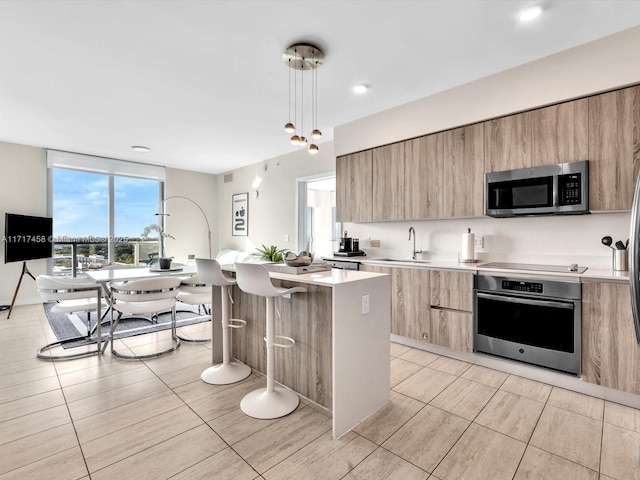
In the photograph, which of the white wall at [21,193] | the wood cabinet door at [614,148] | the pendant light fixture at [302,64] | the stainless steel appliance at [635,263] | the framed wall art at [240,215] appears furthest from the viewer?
the framed wall art at [240,215]

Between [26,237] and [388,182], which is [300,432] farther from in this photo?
[26,237]

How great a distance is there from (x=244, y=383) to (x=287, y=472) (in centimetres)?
103

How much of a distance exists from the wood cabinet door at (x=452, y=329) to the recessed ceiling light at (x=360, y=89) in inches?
91.9

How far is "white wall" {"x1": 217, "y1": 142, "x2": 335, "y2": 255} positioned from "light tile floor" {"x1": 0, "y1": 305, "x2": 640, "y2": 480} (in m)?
3.36

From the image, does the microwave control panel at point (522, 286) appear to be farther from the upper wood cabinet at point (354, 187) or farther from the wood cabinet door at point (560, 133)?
the upper wood cabinet at point (354, 187)

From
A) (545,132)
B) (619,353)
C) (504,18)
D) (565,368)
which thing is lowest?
(565,368)

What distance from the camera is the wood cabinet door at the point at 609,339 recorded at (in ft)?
6.99

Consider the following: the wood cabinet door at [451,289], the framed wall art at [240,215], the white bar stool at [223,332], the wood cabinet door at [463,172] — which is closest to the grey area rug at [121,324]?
the white bar stool at [223,332]

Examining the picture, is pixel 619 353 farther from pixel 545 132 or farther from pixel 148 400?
pixel 148 400

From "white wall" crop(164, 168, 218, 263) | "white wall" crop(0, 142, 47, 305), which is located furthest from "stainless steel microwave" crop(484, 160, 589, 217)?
"white wall" crop(0, 142, 47, 305)

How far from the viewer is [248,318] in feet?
9.15

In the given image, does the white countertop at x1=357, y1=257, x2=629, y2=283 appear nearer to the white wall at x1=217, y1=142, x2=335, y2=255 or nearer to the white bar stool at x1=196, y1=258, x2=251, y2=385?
the white bar stool at x1=196, y1=258, x2=251, y2=385

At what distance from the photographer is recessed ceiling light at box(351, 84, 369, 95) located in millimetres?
3197

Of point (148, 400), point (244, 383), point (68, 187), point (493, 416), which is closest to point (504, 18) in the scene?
point (493, 416)
